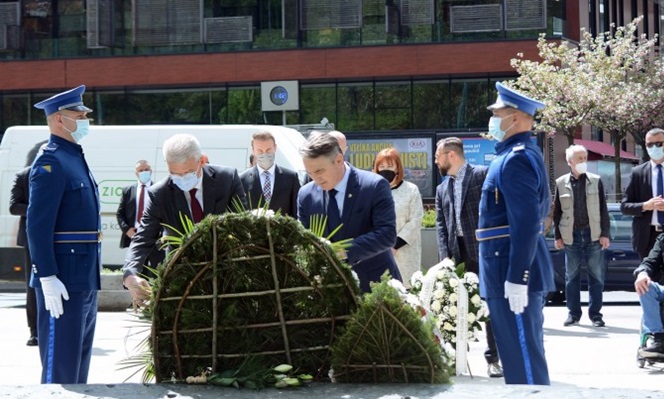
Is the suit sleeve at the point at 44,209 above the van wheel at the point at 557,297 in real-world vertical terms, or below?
above

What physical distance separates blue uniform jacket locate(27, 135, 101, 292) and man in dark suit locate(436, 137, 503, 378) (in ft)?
12.7

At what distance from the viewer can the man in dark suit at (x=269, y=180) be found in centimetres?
1074

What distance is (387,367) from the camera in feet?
14.0

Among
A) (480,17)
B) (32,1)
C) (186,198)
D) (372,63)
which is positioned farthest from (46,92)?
(186,198)

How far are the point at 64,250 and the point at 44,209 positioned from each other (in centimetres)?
24

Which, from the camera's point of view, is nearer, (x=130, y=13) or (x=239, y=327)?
(x=239, y=327)

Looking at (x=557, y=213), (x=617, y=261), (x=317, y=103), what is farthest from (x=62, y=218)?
(x=317, y=103)

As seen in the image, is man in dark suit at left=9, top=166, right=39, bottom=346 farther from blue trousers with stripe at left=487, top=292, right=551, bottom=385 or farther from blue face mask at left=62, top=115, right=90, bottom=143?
blue trousers with stripe at left=487, top=292, right=551, bottom=385

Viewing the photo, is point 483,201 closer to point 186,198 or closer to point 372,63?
point 186,198

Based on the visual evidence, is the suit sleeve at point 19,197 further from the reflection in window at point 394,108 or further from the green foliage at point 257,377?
the reflection in window at point 394,108

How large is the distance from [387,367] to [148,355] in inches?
32.5

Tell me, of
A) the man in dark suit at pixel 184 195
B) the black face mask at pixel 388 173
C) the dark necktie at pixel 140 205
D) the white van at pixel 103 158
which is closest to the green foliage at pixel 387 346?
the man in dark suit at pixel 184 195

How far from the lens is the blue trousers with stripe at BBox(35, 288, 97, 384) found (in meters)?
6.68

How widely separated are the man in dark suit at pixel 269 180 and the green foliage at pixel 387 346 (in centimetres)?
642
